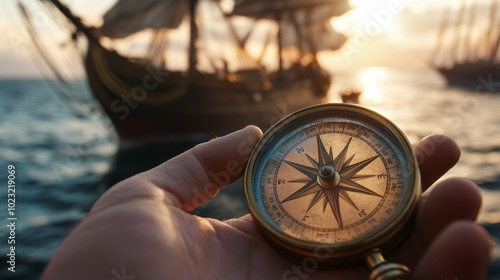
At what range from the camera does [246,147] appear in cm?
364

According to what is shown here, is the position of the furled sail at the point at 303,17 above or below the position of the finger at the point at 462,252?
below

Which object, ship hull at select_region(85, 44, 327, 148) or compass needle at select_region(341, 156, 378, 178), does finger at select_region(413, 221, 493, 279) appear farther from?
ship hull at select_region(85, 44, 327, 148)

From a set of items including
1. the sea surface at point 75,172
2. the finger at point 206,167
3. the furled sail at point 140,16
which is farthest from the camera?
the furled sail at point 140,16

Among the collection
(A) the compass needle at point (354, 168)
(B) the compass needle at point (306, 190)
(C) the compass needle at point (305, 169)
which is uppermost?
(A) the compass needle at point (354, 168)

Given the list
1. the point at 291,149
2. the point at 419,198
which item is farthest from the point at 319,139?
the point at 419,198

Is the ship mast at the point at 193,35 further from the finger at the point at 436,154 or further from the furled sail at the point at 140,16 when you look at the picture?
the finger at the point at 436,154

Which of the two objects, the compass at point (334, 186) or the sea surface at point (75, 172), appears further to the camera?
the sea surface at point (75, 172)

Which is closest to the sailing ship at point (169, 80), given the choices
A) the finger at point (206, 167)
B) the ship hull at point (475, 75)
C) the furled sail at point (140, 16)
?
the furled sail at point (140, 16)

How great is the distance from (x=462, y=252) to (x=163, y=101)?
2834cm

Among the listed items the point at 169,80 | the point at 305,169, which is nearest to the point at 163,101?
the point at 169,80

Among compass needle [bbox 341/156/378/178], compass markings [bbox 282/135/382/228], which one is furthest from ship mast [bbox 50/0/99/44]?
compass needle [bbox 341/156/378/178]

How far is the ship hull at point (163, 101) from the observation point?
89.5 ft

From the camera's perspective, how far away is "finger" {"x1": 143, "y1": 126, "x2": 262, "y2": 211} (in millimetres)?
3395

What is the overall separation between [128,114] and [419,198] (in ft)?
90.1
